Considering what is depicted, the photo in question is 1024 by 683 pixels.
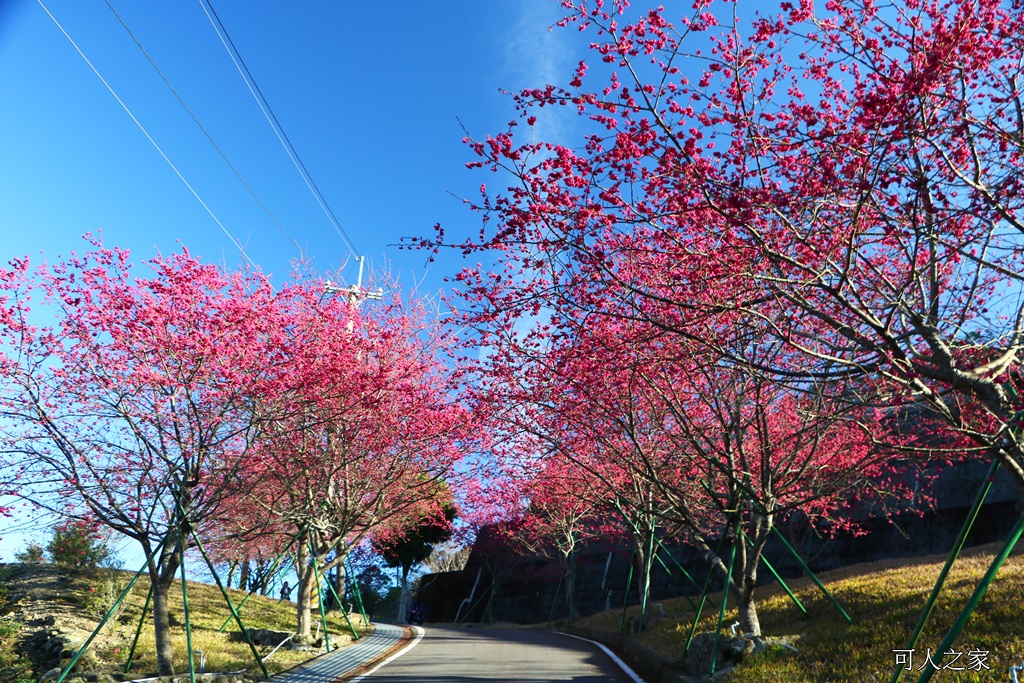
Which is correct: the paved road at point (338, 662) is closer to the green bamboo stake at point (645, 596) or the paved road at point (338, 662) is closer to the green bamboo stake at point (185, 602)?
the green bamboo stake at point (185, 602)

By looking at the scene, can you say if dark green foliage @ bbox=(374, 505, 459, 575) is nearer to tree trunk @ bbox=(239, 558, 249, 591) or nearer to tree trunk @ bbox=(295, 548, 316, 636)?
tree trunk @ bbox=(239, 558, 249, 591)

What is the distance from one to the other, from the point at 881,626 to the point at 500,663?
7.04 meters

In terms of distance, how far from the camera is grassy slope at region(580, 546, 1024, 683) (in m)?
8.48

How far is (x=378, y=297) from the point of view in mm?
21219

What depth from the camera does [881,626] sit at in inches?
409

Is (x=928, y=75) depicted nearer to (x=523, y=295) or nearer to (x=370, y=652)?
(x=523, y=295)

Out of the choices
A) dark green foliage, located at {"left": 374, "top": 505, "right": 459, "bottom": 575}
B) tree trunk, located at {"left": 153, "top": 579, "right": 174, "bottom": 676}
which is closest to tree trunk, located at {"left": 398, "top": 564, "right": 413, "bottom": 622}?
dark green foliage, located at {"left": 374, "top": 505, "right": 459, "bottom": 575}

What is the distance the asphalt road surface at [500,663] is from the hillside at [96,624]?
2.16 m

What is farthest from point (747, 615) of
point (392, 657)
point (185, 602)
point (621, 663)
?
point (185, 602)

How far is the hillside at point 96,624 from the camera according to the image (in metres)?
13.1

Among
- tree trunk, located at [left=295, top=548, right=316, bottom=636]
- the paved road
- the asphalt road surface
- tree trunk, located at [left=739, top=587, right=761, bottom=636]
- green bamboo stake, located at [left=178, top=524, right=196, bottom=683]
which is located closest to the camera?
green bamboo stake, located at [left=178, top=524, right=196, bottom=683]

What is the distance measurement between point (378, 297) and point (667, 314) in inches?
526

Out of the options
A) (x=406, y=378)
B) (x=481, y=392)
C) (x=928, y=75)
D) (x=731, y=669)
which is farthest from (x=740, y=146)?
(x=406, y=378)

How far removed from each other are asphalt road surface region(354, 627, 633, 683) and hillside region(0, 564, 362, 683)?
216cm
